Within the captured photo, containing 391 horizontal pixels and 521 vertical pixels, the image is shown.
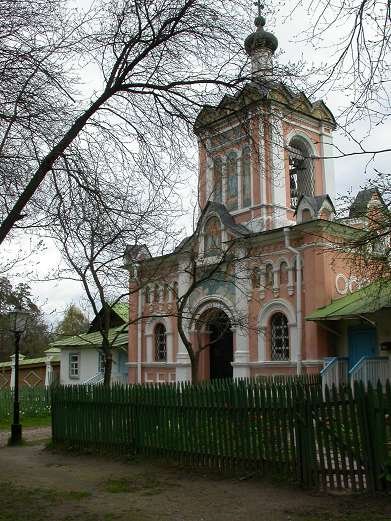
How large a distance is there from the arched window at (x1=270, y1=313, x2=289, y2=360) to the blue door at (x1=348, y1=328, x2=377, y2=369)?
7.45 feet

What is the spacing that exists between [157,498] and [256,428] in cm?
187

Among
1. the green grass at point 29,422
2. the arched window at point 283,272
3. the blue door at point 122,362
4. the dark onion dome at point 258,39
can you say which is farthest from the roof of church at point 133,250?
the blue door at point 122,362

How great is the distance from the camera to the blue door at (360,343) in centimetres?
1919

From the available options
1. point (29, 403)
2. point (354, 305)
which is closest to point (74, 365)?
point (29, 403)

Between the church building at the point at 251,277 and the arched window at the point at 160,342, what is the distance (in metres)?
0.04

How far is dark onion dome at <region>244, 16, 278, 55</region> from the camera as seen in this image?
29.4ft

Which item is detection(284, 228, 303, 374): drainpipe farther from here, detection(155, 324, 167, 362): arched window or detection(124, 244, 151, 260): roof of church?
detection(155, 324, 167, 362): arched window

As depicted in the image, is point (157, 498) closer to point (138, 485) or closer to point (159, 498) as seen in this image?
point (159, 498)

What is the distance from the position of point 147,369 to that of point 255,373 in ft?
21.3

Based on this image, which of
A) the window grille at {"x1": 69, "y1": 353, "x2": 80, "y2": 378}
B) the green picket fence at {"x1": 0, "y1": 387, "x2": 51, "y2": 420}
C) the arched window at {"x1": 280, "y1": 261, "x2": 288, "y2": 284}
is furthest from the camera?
the window grille at {"x1": 69, "y1": 353, "x2": 80, "y2": 378}

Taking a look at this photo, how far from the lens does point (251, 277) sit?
21.9m

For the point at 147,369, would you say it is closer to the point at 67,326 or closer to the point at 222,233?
the point at 222,233

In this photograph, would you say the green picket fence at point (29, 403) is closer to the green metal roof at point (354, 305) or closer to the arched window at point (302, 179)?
the green metal roof at point (354, 305)

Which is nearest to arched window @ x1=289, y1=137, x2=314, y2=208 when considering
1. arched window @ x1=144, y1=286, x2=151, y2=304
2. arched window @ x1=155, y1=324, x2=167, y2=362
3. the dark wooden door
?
the dark wooden door
